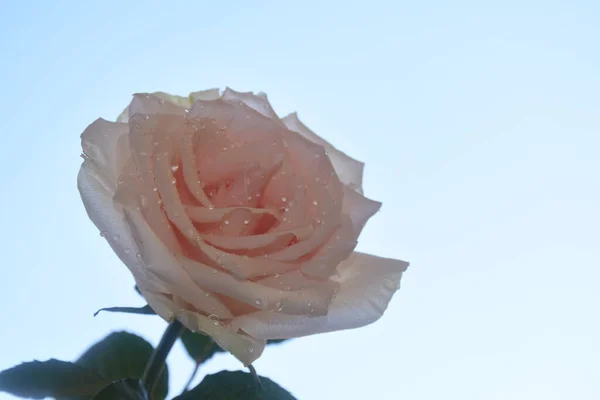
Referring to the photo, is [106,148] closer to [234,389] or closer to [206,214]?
[206,214]

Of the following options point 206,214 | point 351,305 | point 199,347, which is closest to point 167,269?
point 206,214

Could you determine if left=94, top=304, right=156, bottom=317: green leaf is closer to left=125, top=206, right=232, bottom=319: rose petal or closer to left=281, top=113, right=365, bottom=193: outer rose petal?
left=125, top=206, right=232, bottom=319: rose petal

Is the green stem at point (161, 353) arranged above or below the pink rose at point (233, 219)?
below

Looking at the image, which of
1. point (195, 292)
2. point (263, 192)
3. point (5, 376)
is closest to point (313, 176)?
point (263, 192)

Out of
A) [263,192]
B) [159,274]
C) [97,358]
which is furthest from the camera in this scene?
[97,358]

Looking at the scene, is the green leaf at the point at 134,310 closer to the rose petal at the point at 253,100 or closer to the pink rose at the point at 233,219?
the pink rose at the point at 233,219

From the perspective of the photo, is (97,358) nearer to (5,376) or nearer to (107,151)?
(5,376)

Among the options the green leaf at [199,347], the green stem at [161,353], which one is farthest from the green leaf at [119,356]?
the green stem at [161,353]
